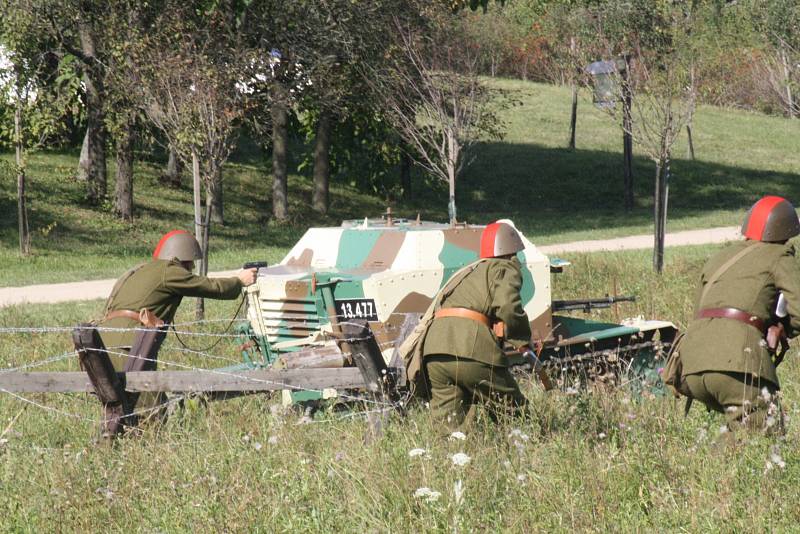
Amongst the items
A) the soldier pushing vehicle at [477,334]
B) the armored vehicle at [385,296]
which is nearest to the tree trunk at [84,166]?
the armored vehicle at [385,296]

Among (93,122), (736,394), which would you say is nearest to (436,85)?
(93,122)

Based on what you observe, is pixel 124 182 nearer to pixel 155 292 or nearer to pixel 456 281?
pixel 155 292

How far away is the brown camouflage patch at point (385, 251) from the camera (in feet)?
32.4

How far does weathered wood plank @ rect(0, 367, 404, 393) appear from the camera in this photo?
6.39m

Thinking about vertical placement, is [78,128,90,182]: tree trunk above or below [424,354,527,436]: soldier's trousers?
above

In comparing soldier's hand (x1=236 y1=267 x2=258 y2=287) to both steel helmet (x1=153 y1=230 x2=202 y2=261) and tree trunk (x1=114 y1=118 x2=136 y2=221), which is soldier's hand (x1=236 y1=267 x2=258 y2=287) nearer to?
steel helmet (x1=153 y1=230 x2=202 y2=261)

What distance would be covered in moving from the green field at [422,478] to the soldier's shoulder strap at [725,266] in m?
0.79

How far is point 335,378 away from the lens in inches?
255

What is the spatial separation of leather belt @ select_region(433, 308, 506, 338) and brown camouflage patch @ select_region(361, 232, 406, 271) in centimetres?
278

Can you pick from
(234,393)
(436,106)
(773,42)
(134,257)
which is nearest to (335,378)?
(234,393)

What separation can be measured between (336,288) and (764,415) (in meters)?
3.85

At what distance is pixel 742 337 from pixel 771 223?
0.68 metres

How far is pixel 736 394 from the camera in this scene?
21.7ft

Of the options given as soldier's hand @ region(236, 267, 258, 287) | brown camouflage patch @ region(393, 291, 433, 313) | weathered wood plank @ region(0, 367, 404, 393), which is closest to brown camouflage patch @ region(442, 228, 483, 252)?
brown camouflage patch @ region(393, 291, 433, 313)
